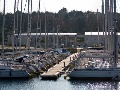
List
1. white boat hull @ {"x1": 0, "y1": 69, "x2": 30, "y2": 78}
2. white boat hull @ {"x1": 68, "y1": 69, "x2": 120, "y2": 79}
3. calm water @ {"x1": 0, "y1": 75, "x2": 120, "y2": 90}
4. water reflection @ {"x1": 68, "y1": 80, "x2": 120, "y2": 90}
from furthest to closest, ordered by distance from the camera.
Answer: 1. white boat hull @ {"x1": 0, "y1": 69, "x2": 30, "y2": 78}
2. white boat hull @ {"x1": 68, "y1": 69, "x2": 120, "y2": 79}
3. calm water @ {"x1": 0, "y1": 75, "x2": 120, "y2": 90}
4. water reflection @ {"x1": 68, "y1": 80, "x2": 120, "y2": 90}

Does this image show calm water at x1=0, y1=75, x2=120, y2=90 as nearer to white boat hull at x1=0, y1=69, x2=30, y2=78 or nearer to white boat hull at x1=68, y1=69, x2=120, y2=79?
white boat hull at x1=0, y1=69, x2=30, y2=78

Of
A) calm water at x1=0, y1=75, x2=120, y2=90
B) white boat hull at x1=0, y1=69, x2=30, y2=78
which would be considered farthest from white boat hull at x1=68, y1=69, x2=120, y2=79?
white boat hull at x1=0, y1=69, x2=30, y2=78

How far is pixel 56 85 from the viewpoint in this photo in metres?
38.2

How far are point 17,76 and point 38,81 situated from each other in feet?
8.04

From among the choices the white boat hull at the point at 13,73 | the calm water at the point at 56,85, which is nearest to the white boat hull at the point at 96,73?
the calm water at the point at 56,85

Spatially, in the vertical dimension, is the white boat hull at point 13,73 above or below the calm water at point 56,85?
above

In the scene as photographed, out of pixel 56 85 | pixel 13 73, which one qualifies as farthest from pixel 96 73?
pixel 13 73

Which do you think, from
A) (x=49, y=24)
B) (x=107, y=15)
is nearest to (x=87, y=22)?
(x=49, y=24)

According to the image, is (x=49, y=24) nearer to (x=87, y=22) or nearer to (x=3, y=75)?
(x=87, y=22)

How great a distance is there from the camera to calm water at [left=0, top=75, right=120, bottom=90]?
121 feet

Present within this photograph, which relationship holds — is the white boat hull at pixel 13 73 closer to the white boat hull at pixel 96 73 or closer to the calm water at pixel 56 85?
the calm water at pixel 56 85

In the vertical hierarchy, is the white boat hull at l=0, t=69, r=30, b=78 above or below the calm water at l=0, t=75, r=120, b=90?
above

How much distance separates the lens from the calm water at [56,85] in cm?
3691

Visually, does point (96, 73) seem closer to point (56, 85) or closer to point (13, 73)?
point (56, 85)
